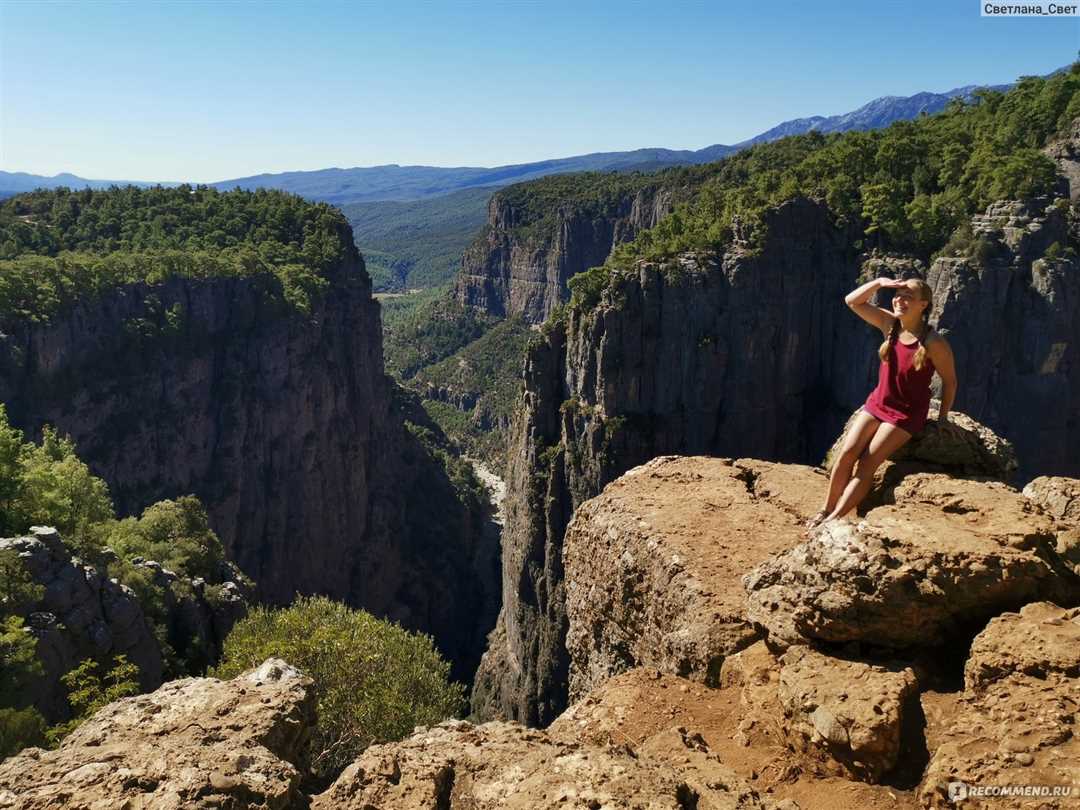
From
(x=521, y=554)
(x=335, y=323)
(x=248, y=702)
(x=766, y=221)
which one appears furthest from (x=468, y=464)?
(x=248, y=702)

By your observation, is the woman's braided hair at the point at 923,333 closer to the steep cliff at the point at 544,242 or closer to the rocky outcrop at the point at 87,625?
the rocky outcrop at the point at 87,625

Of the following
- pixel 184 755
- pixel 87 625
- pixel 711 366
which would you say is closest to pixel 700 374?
pixel 711 366

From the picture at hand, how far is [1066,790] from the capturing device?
504cm

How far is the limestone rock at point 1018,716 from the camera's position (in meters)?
5.26

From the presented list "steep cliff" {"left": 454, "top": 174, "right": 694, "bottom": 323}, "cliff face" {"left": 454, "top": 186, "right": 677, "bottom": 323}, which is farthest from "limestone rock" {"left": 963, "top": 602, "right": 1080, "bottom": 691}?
"steep cliff" {"left": 454, "top": 174, "right": 694, "bottom": 323}

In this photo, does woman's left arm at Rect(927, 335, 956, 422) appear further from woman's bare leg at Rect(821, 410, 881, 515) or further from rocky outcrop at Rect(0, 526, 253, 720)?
rocky outcrop at Rect(0, 526, 253, 720)

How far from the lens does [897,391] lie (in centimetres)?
875

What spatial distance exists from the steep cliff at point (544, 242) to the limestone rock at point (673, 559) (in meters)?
123

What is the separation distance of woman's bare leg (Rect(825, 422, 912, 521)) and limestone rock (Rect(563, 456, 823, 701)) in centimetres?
107

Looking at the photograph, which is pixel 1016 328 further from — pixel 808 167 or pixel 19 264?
pixel 19 264

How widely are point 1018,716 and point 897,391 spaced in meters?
3.91

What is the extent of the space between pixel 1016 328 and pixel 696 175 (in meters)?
85.5

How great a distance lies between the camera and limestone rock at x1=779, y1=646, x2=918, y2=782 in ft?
20.1

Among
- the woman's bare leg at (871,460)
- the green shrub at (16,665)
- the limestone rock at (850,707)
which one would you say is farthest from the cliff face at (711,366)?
the limestone rock at (850,707)
